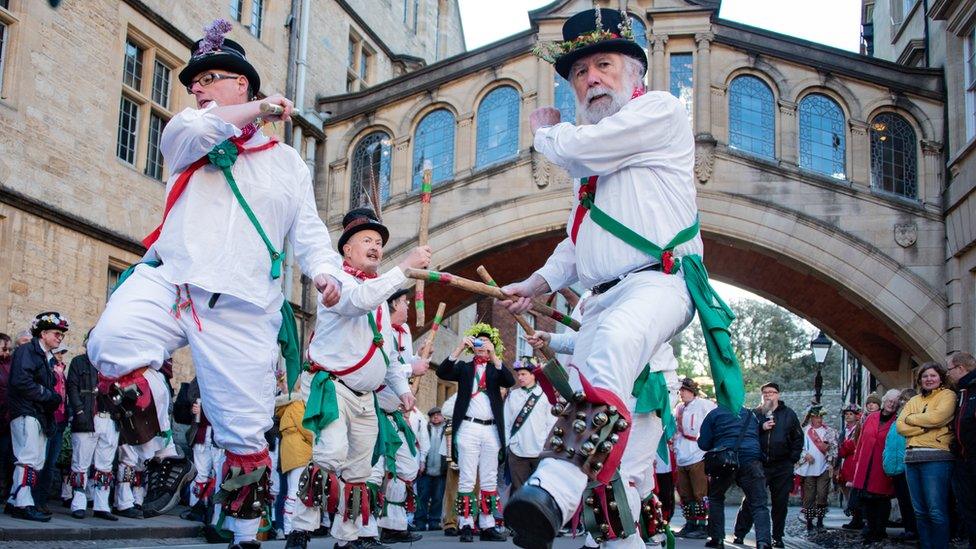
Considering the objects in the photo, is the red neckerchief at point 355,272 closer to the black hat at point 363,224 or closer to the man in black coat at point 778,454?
the black hat at point 363,224

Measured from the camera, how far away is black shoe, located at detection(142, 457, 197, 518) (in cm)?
1160

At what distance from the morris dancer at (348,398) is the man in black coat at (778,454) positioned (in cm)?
653

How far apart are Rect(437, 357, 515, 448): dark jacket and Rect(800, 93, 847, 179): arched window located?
11860 mm

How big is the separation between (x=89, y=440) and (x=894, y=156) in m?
16.9


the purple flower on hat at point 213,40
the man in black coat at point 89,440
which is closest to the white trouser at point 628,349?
the purple flower on hat at point 213,40

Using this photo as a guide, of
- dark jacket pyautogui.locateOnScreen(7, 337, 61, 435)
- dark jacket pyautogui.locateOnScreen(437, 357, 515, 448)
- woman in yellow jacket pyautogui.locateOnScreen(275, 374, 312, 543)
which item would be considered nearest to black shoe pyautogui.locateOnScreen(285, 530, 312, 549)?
woman in yellow jacket pyautogui.locateOnScreen(275, 374, 312, 543)

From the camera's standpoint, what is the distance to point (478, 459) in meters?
12.9

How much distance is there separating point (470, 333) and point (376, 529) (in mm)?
5287

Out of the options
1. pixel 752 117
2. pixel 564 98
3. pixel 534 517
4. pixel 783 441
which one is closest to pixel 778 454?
pixel 783 441

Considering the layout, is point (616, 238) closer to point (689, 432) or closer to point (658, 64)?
point (689, 432)

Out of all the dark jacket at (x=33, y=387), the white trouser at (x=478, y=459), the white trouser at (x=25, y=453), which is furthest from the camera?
the white trouser at (x=478, y=459)

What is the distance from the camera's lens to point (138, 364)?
496 cm

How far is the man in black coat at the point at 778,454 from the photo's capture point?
44.7 ft

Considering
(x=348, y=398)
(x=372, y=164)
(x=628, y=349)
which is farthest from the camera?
(x=372, y=164)
